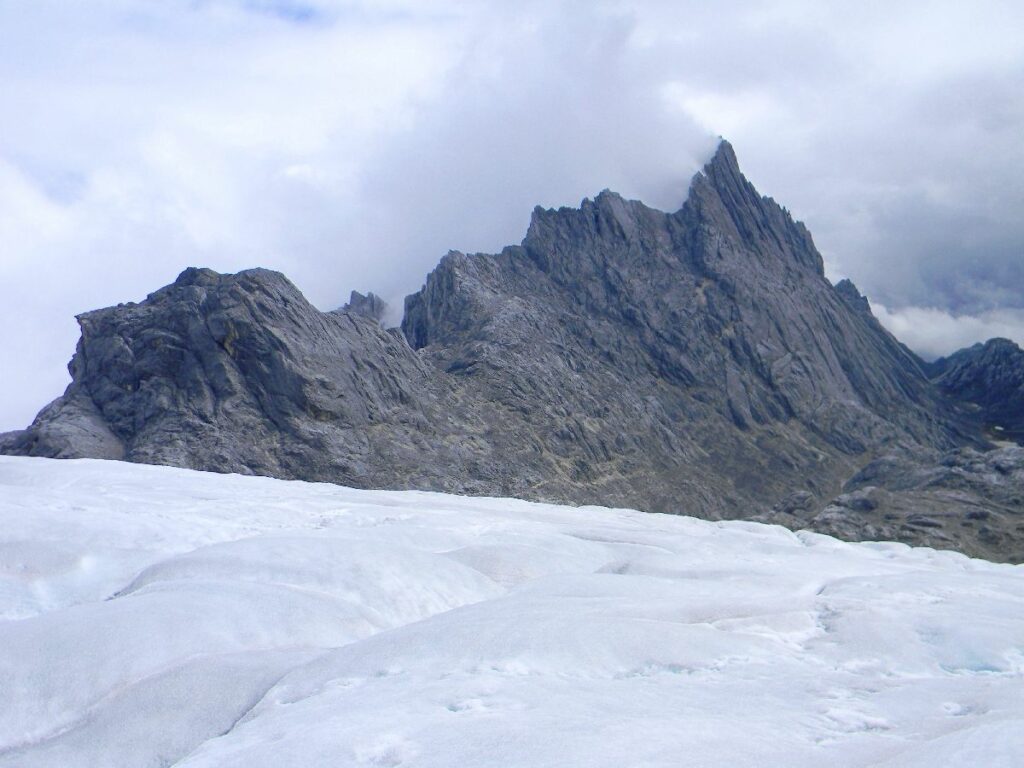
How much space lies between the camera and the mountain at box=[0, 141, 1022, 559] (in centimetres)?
8906

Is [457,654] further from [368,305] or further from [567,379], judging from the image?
[368,305]

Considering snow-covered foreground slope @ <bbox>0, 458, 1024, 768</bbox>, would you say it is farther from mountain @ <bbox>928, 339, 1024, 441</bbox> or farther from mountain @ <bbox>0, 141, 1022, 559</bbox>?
mountain @ <bbox>928, 339, 1024, 441</bbox>

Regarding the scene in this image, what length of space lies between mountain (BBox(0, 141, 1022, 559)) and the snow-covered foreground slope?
59.4 metres

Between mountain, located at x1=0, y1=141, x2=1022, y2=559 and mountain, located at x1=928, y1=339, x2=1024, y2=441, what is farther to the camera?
mountain, located at x1=928, y1=339, x2=1024, y2=441

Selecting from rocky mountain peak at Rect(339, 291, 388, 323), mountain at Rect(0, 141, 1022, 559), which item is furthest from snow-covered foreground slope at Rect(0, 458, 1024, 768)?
rocky mountain peak at Rect(339, 291, 388, 323)

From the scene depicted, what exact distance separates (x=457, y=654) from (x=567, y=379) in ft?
381

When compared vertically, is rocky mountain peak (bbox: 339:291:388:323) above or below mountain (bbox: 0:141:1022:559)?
above

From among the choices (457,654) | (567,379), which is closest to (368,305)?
(567,379)

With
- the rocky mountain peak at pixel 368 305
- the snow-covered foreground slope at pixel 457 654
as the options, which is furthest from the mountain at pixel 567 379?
the snow-covered foreground slope at pixel 457 654

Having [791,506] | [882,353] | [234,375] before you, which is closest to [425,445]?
[234,375]

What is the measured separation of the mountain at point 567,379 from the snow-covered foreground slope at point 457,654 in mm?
59406

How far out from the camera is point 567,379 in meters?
128

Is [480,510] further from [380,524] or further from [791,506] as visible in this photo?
[791,506]

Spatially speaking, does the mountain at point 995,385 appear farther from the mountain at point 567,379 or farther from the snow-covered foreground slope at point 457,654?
the snow-covered foreground slope at point 457,654
